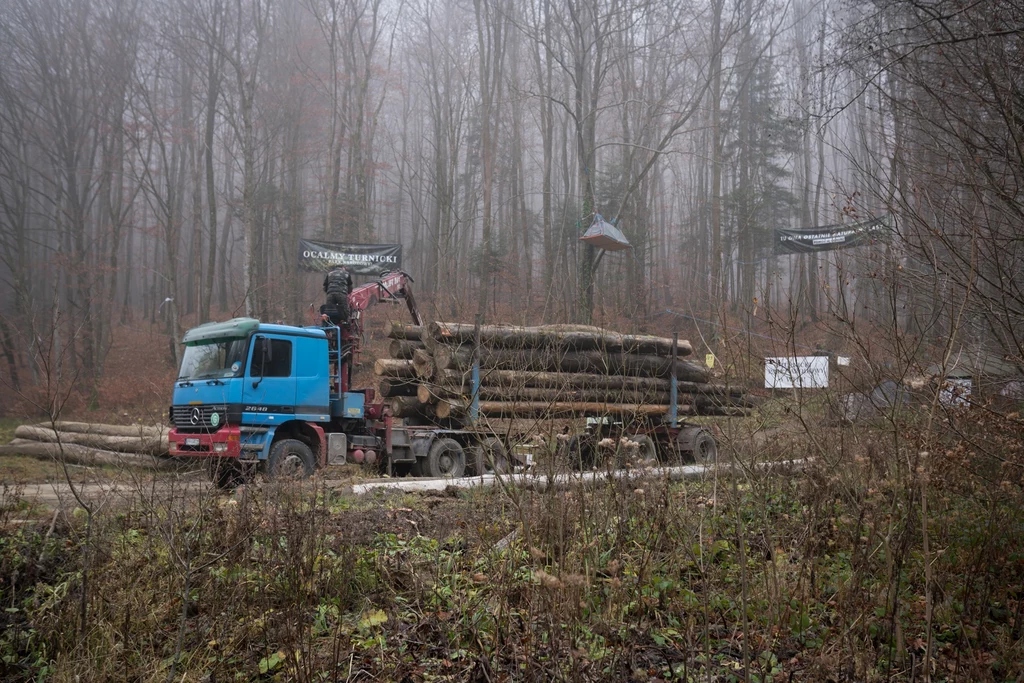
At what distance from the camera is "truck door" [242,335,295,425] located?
12.3m

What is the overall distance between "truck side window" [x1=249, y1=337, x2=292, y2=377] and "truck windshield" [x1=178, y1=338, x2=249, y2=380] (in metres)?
0.18

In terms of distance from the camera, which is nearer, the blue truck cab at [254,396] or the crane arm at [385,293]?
the blue truck cab at [254,396]

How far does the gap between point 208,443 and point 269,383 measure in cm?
129

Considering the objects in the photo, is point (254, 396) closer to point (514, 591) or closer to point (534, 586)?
point (514, 591)

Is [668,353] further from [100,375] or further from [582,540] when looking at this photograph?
[100,375]

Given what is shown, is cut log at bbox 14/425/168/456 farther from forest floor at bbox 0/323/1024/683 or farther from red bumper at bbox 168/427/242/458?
forest floor at bbox 0/323/1024/683

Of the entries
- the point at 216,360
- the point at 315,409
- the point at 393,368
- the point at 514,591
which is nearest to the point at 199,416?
the point at 216,360

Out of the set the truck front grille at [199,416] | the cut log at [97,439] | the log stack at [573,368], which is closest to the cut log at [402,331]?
the log stack at [573,368]

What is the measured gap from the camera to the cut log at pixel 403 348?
46.6 feet

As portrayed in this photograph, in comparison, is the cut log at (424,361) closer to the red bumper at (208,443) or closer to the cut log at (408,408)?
the cut log at (408,408)

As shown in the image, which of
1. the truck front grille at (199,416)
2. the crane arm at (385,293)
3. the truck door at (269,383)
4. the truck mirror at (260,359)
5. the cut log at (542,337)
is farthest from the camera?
the crane arm at (385,293)

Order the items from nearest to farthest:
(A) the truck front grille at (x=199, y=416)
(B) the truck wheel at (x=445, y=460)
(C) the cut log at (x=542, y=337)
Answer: (C) the cut log at (x=542, y=337)
(A) the truck front grille at (x=199, y=416)
(B) the truck wheel at (x=445, y=460)

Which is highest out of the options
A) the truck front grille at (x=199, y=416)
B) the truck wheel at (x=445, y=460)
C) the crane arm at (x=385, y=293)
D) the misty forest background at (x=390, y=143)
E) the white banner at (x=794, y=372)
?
the misty forest background at (x=390, y=143)

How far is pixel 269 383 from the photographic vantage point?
12578 millimetres
